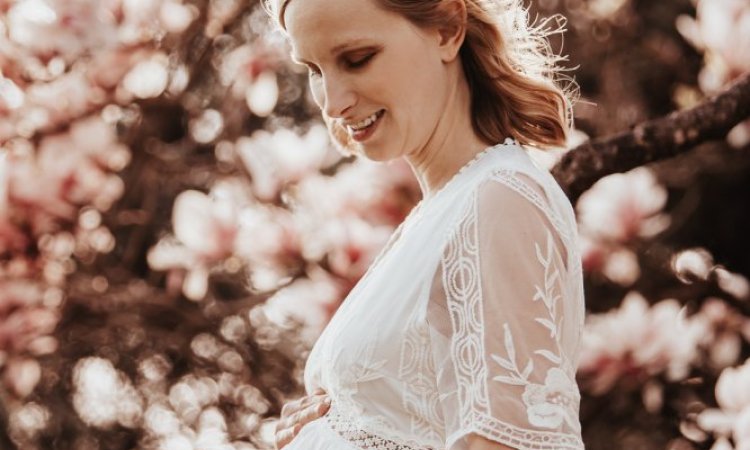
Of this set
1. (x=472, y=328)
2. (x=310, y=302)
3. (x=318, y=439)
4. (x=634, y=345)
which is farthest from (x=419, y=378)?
(x=634, y=345)

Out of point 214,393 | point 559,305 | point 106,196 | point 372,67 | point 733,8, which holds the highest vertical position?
point 372,67

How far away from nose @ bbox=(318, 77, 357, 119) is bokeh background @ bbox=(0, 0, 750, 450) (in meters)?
1.30

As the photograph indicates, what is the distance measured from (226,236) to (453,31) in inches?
62.9

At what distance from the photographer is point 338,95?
4.71 feet

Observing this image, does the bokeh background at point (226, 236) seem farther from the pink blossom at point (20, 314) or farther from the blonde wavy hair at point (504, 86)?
the blonde wavy hair at point (504, 86)

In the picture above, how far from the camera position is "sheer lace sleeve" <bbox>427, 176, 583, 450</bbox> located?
1261mm

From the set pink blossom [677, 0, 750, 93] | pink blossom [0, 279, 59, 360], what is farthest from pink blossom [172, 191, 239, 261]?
pink blossom [677, 0, 750, 93]

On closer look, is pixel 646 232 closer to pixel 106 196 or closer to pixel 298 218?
pixel 298 218

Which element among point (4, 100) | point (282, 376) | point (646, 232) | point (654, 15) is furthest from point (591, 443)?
point (4, 100)

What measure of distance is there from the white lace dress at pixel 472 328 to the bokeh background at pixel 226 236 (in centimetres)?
131

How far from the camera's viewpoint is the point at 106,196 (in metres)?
3.09

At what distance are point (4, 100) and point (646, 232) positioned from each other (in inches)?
60.9

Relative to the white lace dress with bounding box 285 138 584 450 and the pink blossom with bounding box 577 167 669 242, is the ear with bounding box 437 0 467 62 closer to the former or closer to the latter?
the white lace dress with bounding box 285 138 584 450

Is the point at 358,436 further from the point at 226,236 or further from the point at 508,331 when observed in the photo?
the point at 226,236
